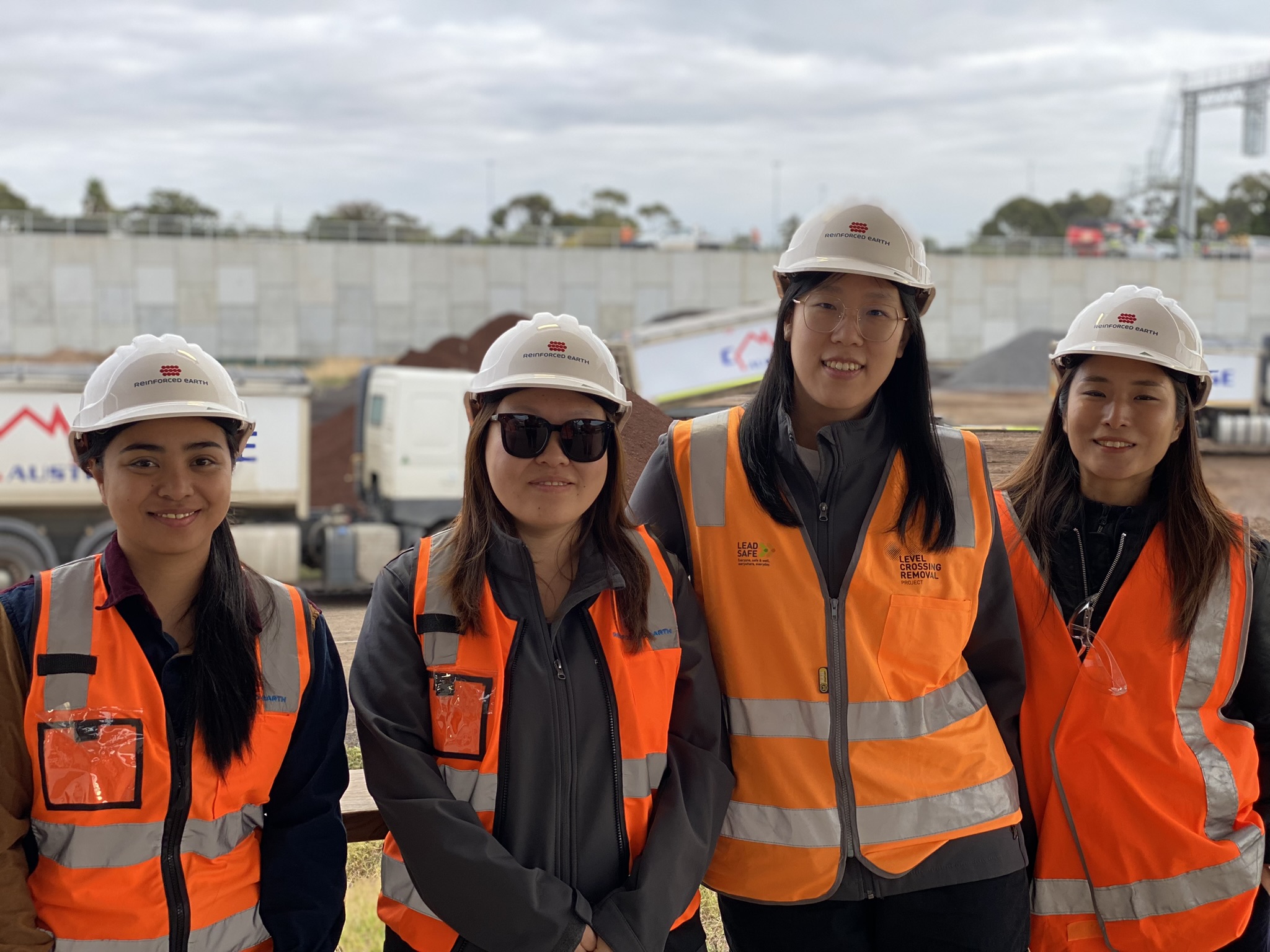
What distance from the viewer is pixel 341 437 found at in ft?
71.5

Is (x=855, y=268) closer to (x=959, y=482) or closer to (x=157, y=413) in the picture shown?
(x=959, y=482)

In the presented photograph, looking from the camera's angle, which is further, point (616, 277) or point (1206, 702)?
point (616, 277)

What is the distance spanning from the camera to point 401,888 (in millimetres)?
2375

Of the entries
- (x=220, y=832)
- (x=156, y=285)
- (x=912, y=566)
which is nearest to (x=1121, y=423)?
(x=912, y=566)

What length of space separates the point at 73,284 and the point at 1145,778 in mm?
41607

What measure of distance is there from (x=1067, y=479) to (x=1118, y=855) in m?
0.91

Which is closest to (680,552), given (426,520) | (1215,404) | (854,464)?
(854,464)

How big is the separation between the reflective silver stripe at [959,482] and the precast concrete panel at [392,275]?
132 ft

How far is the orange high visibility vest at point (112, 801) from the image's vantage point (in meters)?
2.18

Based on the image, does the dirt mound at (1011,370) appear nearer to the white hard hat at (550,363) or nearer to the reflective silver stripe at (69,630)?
the white hard hat at (550,363)

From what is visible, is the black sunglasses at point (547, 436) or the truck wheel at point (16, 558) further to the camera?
the truck wheel at point (16, 558)

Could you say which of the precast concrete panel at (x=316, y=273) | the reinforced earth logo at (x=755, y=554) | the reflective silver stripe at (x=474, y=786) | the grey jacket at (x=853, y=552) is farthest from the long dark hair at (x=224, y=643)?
the precast concrete panel at (x=316, y=273)

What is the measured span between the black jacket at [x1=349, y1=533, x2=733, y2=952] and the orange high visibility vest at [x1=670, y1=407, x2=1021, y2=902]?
0.16m

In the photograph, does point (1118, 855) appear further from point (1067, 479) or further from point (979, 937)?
point (1067, 479)
